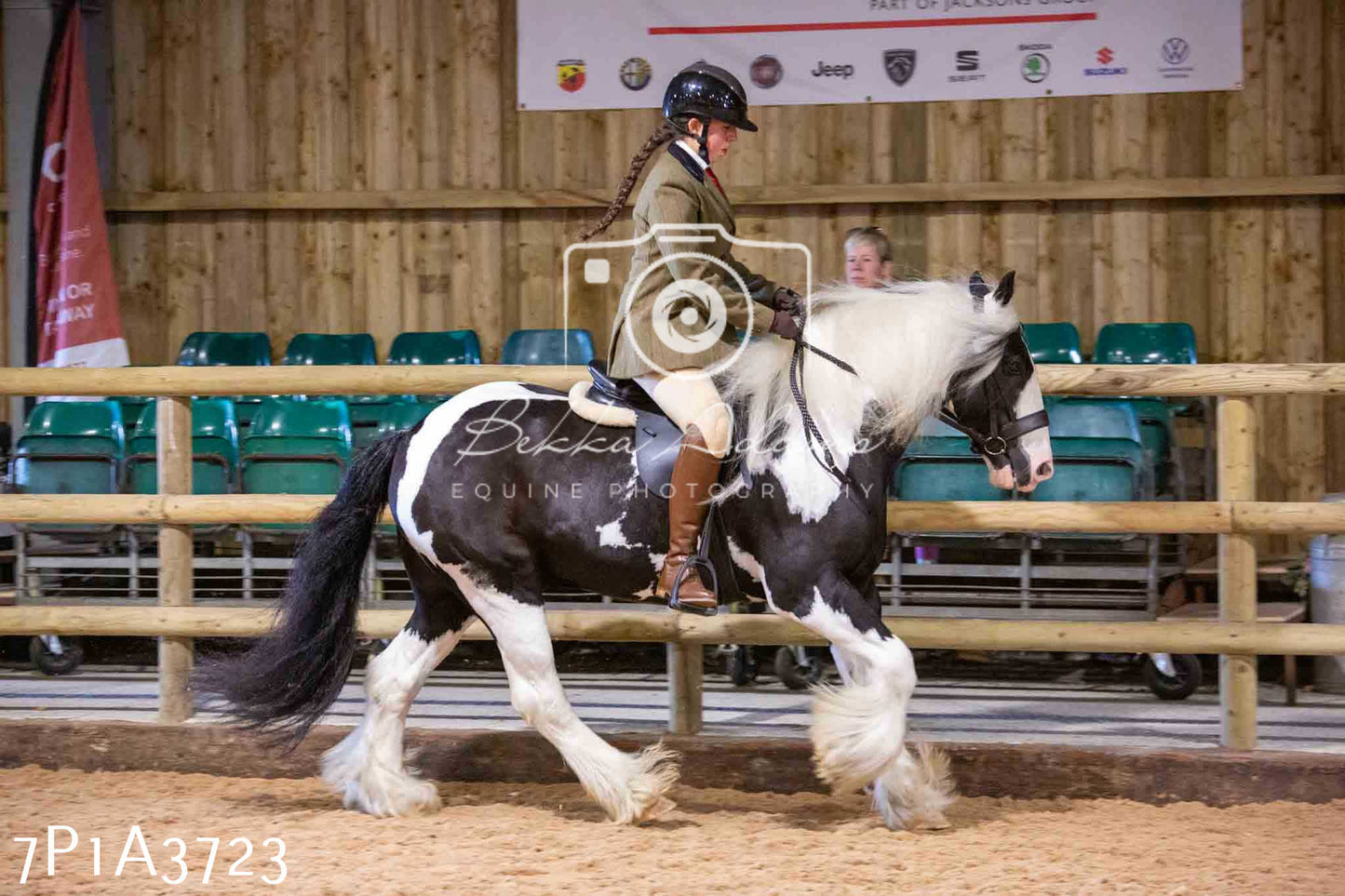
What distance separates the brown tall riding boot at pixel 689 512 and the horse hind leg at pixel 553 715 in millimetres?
433

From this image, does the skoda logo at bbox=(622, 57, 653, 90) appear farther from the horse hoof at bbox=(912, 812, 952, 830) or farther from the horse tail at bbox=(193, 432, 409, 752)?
the horse hoof at bbox=(912, 812, 952, 830)

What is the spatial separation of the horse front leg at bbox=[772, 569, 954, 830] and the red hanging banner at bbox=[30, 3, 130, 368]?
254 inches

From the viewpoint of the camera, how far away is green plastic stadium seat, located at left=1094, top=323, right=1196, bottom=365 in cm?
771

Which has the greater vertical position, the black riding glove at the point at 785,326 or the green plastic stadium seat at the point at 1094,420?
the black riding glove at the point at 785,326

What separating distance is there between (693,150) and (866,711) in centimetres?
166

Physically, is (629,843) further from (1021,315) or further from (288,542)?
(1021,315)

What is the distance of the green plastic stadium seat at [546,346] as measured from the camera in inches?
324

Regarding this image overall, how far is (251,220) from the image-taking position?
910cm

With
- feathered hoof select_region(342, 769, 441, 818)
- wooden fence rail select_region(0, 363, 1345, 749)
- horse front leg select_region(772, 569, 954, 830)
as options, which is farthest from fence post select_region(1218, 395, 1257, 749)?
feathered hoof select_region(342, 769, 441, 818)

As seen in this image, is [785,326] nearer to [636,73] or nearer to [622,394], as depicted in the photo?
[622,394]

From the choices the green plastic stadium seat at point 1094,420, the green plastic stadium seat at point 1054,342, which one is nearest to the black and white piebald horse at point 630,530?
the green plastic stadium seat at point 1094,420

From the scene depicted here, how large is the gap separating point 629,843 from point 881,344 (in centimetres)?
157

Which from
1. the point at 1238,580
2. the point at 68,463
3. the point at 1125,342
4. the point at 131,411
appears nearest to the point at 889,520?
the point at 1238,580

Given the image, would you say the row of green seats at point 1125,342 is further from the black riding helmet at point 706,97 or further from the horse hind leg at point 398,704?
the horse hind leg at point 398,704
